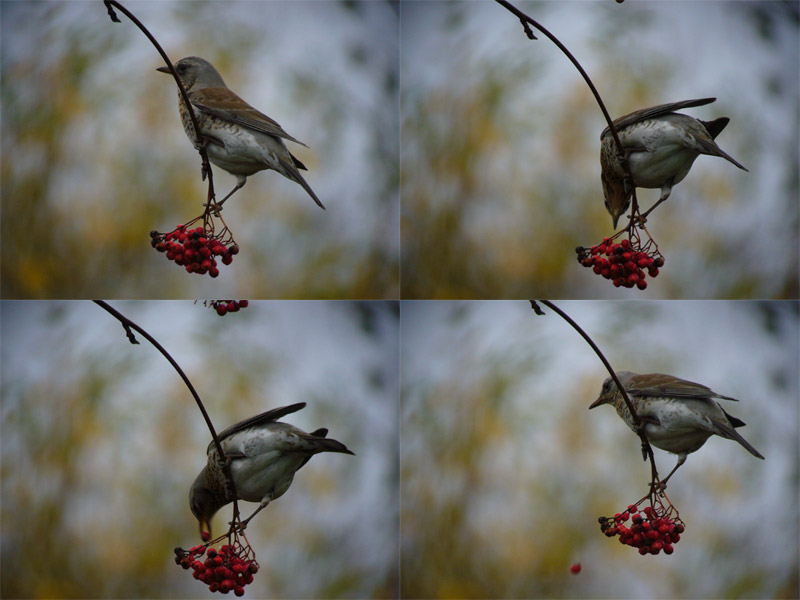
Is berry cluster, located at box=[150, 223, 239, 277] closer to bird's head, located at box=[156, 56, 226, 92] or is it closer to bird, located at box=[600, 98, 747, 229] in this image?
bird's head, located at box=[156, 56, 226, 92]

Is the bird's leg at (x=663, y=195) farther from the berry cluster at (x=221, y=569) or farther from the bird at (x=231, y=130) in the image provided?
the berry cluster at (x=221, y=569)

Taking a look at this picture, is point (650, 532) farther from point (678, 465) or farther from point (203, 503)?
point (203, 503)

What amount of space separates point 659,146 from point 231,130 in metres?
0.99

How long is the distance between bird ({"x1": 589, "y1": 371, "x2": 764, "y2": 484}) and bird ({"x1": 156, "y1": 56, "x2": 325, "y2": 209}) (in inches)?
34.3

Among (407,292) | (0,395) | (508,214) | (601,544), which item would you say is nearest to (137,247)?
(0,395)

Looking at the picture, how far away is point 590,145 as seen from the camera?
244cm

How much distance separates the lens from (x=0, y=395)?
7.97ft

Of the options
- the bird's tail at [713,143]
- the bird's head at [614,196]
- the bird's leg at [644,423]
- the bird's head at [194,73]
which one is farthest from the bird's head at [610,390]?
the bird's head at [194,73]

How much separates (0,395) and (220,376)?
54 centimetres

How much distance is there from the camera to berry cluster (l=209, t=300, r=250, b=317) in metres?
2.45

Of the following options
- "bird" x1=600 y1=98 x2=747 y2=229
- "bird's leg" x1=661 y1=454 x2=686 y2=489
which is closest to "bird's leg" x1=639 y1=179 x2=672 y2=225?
"bird" x1=600 y1=98 x2=747 y2=229

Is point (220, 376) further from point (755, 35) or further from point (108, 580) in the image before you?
point (755, 35)

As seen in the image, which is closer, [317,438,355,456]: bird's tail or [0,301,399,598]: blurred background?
[317,438,355,456]: bird's tail

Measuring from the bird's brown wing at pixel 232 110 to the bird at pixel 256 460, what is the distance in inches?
25.9
